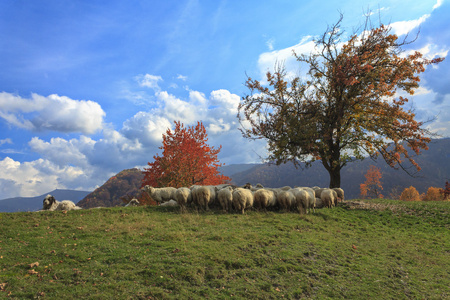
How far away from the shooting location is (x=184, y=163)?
2853 cm

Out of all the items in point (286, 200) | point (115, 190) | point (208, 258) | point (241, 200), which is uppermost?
point (115, 190)

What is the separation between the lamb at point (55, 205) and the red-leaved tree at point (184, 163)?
941 cm

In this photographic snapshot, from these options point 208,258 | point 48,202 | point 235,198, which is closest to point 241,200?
point 235,198

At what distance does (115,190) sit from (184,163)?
51681 mm

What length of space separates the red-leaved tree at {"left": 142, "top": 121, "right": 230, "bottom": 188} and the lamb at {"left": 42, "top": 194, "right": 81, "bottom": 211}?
9411 millimetres

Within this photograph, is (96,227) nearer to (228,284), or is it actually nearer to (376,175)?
(228,284)

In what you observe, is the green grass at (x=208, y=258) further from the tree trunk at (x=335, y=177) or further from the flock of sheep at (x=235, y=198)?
the tree trunk at (x=335, y=177)

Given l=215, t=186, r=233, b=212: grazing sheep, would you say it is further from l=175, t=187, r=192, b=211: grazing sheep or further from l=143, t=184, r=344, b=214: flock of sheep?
l=175, t=187, r=192, b=211: grazing sheep

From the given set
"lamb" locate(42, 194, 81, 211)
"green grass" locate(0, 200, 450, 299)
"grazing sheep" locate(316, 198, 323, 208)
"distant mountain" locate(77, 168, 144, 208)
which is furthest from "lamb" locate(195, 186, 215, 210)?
"distant mountain" locate(77, 168, 144, 208)

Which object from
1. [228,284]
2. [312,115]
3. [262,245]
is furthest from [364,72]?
[228,284]

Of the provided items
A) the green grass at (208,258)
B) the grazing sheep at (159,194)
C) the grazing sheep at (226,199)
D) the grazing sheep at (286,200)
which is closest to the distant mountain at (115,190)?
the grazing sheep at (159,194)

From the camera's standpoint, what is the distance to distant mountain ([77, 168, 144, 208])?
219ft

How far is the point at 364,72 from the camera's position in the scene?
2477cm

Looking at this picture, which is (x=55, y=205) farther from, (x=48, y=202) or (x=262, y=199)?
(x=262, y=199)
